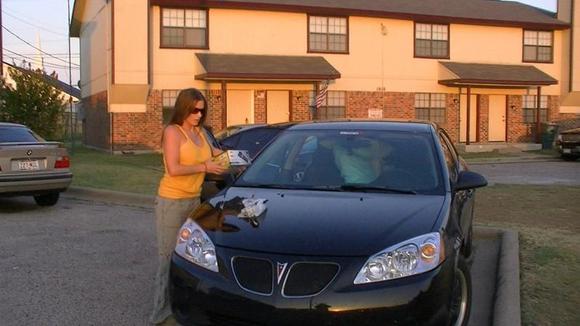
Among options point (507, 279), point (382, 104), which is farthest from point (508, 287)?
point (382, 104)

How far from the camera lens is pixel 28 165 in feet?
35.2

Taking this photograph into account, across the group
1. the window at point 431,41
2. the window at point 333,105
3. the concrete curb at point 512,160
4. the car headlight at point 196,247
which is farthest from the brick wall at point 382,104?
the car headlight at point 196,247

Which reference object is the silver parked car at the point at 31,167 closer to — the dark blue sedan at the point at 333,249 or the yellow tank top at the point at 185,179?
the yellow tank top at the point at 185,179

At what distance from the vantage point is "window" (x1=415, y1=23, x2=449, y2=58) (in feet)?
94.6

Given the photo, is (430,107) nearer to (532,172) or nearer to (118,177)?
(532,172)

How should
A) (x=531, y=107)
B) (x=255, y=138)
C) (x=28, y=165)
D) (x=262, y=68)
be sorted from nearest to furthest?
(x=255, y=138) → (x=28, y=165) → (x=262, y=68) → (x=531, y=107)

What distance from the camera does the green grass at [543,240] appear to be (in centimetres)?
518

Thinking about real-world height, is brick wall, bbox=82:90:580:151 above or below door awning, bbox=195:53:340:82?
below

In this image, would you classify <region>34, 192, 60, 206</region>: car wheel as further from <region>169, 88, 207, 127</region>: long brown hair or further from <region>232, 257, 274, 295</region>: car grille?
<region>232, 257, 274, 295</region>: car grille

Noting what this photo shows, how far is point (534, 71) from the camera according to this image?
97.9 feet

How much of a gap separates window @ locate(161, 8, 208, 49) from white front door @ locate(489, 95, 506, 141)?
524 inches

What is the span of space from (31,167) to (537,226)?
7.64m

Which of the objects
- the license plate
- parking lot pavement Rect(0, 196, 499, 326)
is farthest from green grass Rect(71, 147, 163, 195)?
parking lot pavement Rect(0, 196, 499, 326)

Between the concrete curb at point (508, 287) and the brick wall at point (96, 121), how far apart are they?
20.5 meters
